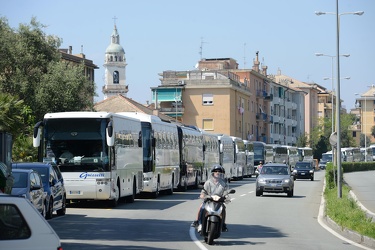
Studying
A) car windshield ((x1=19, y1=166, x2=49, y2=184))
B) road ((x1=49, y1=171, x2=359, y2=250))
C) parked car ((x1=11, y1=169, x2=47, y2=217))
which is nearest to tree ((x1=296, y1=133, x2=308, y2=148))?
road ((x1=49, y1=171, x2=359, y2=250))

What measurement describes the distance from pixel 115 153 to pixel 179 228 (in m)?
9.09

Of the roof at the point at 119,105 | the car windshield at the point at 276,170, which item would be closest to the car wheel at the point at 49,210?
the car windshield at the point at 276,170

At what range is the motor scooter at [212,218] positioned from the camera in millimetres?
17797

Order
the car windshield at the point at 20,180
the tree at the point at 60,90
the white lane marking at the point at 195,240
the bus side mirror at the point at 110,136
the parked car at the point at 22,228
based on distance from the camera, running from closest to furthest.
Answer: the parked car at the point at 22,228, the white lane marking at the point at 195,240, the car windshield at the point at 20,180, the bus side mirror at the point at 110,136, the tree at the point at 60,90

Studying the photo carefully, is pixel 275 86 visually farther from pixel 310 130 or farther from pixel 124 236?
pixel 124 236

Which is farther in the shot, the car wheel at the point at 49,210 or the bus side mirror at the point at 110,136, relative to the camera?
the bus side mirror at the point at 110,136

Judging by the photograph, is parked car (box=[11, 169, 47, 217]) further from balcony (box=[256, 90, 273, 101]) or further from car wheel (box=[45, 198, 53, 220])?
balcony (box=[256, 90, 273, 101])

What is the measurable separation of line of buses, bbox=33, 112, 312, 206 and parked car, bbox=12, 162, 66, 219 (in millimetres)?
3104

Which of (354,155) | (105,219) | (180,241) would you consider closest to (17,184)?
(105,219)

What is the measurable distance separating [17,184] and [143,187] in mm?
14369

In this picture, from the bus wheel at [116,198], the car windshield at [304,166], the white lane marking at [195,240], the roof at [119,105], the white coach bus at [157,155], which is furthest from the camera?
the roof at [119,105]

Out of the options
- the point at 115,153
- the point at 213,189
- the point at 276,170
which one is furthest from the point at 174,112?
the point at 213,189

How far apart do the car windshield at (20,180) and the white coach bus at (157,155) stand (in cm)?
1417

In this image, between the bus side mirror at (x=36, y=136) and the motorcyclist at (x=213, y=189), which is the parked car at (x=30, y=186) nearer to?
the motorcyclist at (x=213, y=189)
